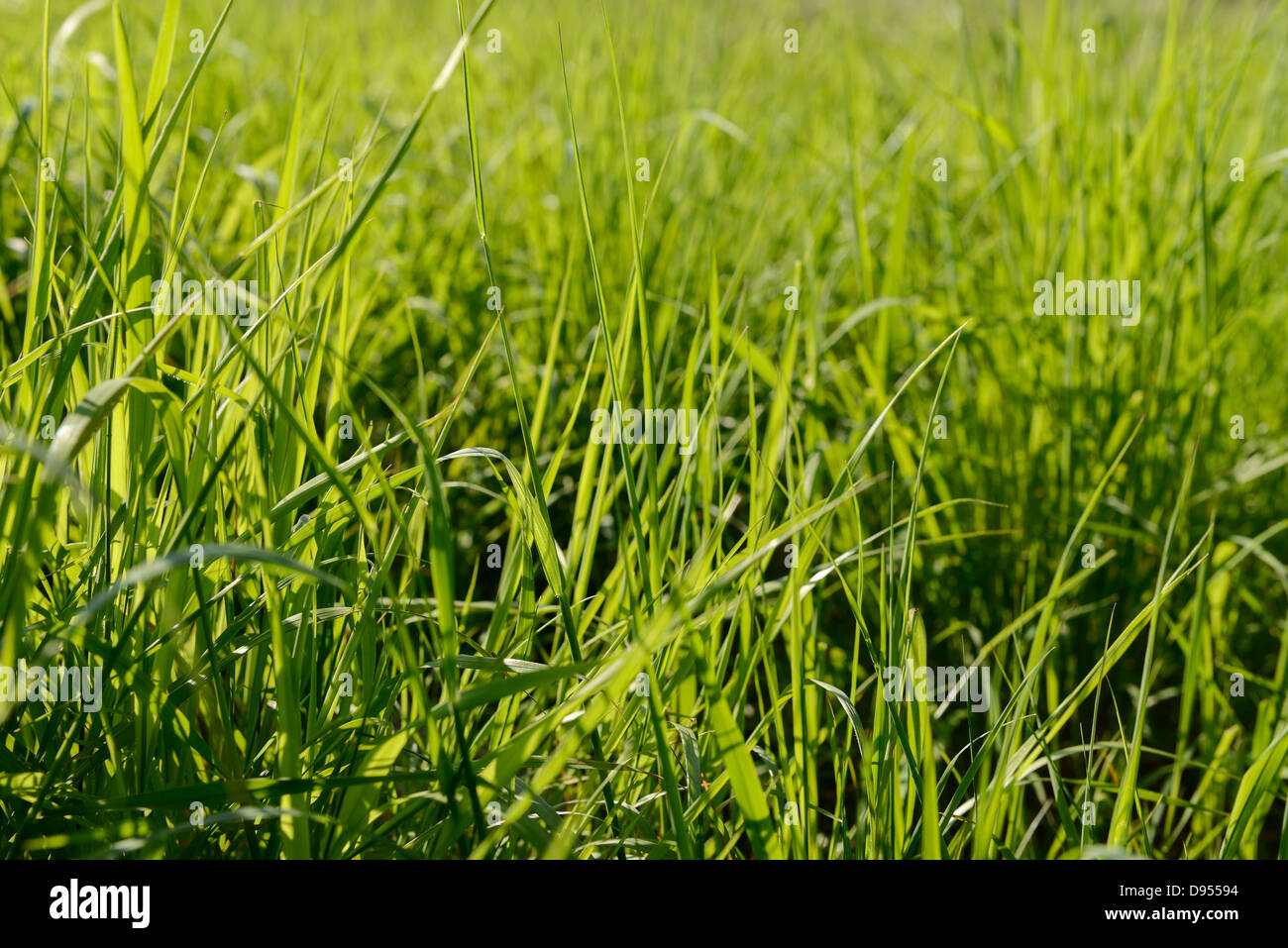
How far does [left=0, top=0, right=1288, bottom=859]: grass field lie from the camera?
0.59 m

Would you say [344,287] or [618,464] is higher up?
[344,287]

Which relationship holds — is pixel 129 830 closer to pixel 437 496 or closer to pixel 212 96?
pixel 437 496

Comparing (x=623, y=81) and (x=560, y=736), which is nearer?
(x=560, y=736)

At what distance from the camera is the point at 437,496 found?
0.51 meters

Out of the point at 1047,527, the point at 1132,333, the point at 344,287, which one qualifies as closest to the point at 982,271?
the point at 1132,333

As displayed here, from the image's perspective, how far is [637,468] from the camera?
949 mm

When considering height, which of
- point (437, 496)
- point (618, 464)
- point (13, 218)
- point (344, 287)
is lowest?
point (618, 464)

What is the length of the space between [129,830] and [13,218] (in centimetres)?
132

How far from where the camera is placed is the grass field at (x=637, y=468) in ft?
1.95

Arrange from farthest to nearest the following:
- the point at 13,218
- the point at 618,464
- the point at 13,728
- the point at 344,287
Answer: the point at 13,218 < the point at 618,464 < the point at 344,287 < the point at 13,728

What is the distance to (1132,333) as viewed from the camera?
1251mm

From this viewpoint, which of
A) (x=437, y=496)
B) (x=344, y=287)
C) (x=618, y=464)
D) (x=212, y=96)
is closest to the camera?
(x=437, y=496)

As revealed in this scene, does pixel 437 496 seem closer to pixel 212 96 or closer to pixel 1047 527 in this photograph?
pixel 1047 527
